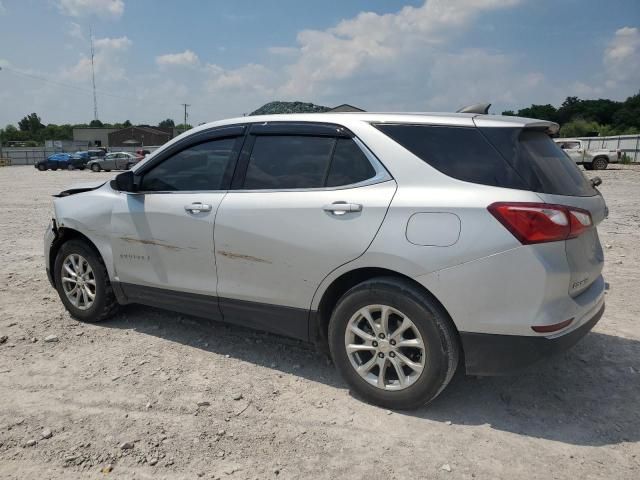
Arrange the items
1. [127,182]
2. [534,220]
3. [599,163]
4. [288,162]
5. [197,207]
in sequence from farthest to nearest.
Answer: [599,163] → [127,182] → [197,207] → [288,162] → [534,220]

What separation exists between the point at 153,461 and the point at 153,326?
209cm

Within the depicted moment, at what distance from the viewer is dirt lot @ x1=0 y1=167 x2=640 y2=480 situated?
2.67 m

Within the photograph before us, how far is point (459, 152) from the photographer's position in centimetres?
299

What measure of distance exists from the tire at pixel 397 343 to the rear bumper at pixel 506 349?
0.10 metres

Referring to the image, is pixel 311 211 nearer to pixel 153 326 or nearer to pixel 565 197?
pixel 565 197

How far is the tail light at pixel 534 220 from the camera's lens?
2.69 m

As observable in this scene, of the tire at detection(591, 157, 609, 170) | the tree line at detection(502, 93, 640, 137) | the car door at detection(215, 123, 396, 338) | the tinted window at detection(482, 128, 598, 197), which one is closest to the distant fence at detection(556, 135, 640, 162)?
the tire at detection(591, 157, 609, 170)

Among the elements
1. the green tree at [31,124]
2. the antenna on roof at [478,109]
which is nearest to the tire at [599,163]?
the antenna on roof at [478,109]

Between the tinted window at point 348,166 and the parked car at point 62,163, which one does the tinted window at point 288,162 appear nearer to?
the tinted window at point 348,166

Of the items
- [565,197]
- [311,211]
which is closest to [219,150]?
[311,211]

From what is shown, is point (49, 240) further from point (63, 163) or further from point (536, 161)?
point (63, 163)

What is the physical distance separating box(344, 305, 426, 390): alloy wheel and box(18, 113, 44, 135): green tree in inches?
5552

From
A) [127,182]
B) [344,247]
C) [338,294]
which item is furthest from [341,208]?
[127,182]

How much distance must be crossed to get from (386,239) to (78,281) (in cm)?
306
